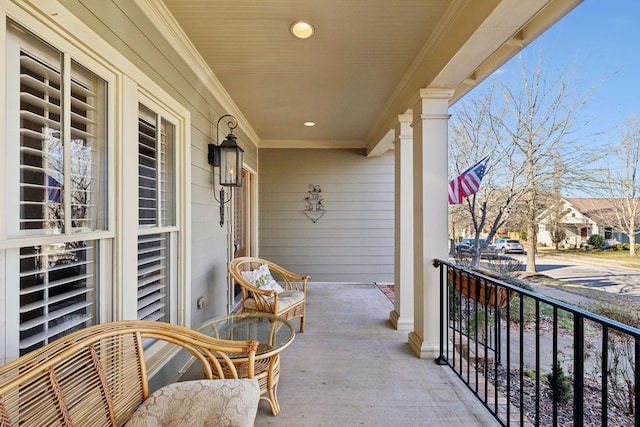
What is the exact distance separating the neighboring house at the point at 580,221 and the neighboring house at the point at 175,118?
1.92 metres

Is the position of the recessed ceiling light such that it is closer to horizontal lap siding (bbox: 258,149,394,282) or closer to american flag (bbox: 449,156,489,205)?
horizontal lap siding (bbox: 258,149,394,282)

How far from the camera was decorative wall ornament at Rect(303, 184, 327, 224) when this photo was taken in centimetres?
543

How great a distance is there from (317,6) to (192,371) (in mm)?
2835

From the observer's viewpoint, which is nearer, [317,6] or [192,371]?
[317,6]

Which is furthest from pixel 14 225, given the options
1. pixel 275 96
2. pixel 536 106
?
pixel 536 106

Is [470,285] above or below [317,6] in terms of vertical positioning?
below

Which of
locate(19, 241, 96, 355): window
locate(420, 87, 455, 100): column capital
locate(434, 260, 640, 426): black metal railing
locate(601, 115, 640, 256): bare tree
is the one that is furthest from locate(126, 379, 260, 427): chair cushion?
locate(601, 115, 640, 256): bare tree

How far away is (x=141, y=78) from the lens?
1798 millimetres

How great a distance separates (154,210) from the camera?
2.08 meters

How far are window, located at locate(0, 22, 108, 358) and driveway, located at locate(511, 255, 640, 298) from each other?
4.21 metres

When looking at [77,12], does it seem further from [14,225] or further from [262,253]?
[262,253]

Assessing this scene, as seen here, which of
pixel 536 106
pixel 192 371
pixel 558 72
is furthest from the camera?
pixel 536 106

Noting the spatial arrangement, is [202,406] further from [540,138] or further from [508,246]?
[540,138]

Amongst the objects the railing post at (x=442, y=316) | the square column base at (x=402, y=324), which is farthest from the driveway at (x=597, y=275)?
the square column base at (x=402, y=324)
